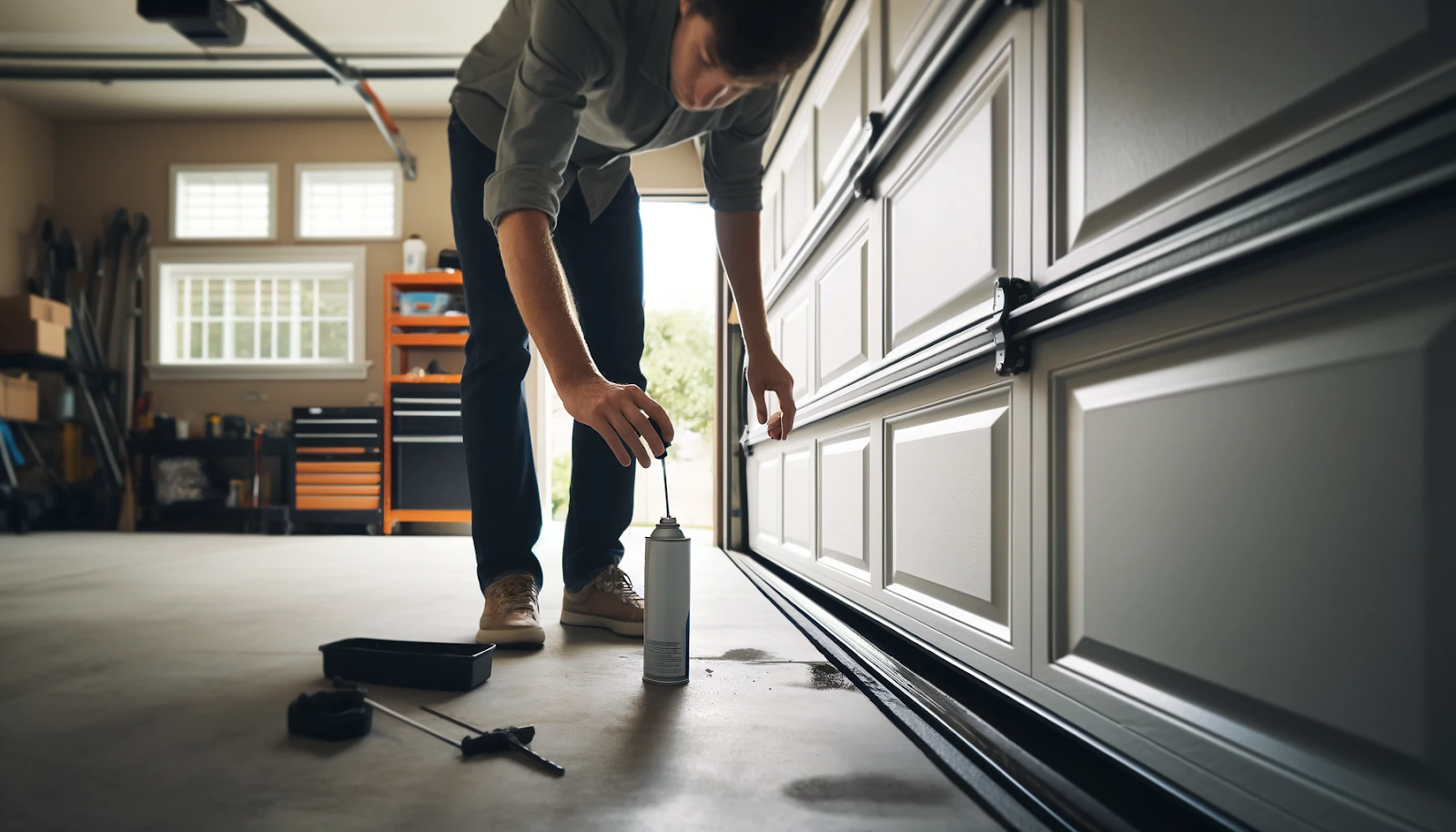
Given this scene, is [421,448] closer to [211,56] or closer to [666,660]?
[211,56]

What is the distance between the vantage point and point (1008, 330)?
3.94ft

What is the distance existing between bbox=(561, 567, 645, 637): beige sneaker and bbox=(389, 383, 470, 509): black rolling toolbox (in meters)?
4.50

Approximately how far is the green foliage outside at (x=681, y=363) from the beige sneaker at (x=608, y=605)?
12.1 meters

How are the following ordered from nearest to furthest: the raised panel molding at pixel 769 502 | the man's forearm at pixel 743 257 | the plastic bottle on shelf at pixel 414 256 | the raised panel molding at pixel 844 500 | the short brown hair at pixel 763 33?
1. the short brown hair at pixel 763 33
2. the man's forearm at pixel 743 257
3. the raised panel molding at pixel 844 500
4. the raised panel molding at pixel 769 502
5. the plastic bottle on shelf at pixel 414 256

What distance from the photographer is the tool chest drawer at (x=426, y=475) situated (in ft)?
19.8

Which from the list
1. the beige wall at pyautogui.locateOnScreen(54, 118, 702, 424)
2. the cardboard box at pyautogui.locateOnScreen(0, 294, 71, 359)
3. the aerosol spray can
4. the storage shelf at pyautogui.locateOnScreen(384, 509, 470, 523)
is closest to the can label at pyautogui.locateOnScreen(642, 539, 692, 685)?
the aerosol spray can

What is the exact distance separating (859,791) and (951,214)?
996mm

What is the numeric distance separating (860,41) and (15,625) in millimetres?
2333

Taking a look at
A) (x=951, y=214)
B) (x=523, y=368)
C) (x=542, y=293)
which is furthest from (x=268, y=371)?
(x=951, y=214)

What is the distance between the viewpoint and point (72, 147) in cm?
693

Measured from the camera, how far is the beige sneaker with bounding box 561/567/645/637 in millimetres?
1688

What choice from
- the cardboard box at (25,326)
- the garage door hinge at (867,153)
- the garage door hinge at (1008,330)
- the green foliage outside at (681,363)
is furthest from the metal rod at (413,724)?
the green foliage outside at (681,363)

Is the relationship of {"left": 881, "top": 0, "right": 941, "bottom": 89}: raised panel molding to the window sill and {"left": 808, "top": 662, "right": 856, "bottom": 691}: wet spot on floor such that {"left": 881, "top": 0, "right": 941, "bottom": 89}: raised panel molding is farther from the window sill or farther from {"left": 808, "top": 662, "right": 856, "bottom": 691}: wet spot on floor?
the window sill

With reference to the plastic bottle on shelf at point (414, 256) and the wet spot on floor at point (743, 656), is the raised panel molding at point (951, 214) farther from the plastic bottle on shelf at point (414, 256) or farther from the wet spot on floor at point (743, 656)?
the plastic bottle on shelf at point (414, 256)
